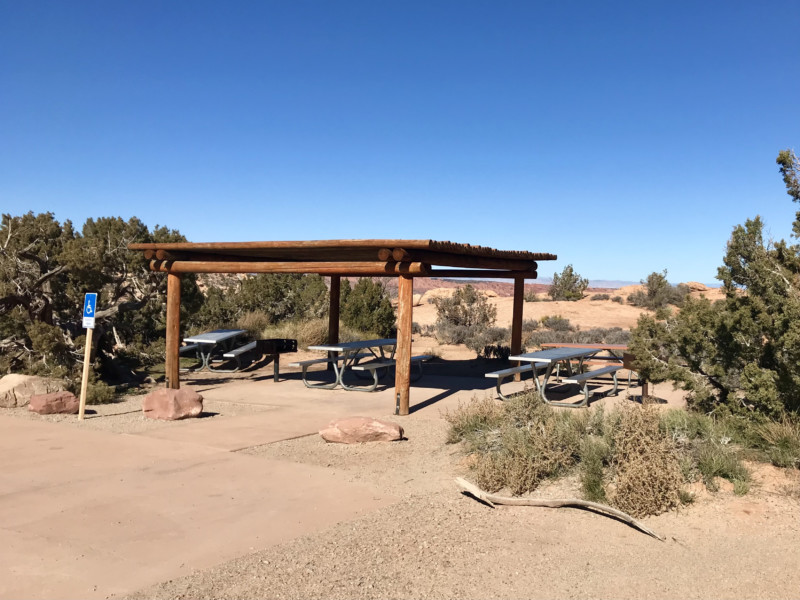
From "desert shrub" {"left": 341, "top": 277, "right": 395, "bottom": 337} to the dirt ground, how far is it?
1373cm

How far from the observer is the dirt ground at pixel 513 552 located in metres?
3.93

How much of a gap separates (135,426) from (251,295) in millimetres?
12687

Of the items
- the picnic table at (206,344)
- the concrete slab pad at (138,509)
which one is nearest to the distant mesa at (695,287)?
the picnic table at (206,344)

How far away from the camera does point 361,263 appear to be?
421 inches

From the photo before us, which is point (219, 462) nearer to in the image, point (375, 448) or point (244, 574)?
point (375, 448)

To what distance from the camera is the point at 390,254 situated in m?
9.55

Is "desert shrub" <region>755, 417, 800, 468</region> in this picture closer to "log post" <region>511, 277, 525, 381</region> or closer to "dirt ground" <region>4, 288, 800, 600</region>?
"dirt ground" <region>4, 288, 800, 600</region>

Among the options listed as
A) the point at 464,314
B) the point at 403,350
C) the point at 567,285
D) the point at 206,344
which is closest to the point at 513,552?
the point at 403,350

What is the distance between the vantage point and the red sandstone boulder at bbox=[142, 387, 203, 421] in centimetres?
925

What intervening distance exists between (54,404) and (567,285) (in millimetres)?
36911

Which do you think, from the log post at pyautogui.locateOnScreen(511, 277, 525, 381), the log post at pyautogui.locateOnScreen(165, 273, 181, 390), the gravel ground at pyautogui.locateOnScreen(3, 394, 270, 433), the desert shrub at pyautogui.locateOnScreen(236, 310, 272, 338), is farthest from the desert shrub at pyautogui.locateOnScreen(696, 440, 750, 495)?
the desert shrub at pyautogui.locateOnScreen(236, 310, 272, 338)

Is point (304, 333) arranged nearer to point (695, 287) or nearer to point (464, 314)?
point (464, 314)

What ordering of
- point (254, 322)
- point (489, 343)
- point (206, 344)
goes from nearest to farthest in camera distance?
point (206, 344), point (254, 322), point (489, 343)

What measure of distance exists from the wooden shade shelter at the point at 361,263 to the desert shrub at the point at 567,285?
93.4ft
